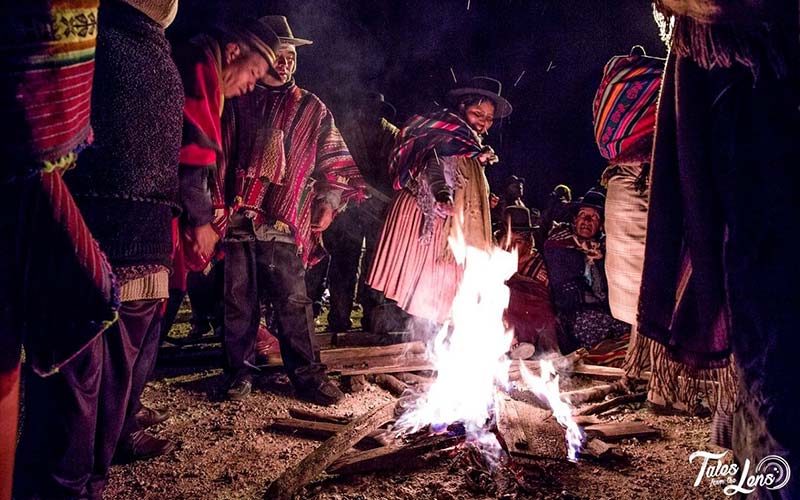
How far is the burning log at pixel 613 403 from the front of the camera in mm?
3949

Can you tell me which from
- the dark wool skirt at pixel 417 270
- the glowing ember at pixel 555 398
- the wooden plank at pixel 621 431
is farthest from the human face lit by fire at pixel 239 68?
the wooden plank at pixel 621 431

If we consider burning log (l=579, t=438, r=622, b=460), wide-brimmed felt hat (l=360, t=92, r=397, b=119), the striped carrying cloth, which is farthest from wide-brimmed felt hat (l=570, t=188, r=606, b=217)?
the striped carrying cloth

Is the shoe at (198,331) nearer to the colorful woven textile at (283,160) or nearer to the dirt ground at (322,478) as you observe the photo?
the dirt ground at (322,478)

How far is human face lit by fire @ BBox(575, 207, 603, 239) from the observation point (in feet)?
22.1

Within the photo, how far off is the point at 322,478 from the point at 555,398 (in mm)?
2119

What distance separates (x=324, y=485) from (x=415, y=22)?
12784 mm

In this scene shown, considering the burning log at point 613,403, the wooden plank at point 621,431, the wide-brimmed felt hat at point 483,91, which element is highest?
the wide-brimmed felt hat at point 483,91

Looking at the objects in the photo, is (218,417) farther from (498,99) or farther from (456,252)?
(498,99)

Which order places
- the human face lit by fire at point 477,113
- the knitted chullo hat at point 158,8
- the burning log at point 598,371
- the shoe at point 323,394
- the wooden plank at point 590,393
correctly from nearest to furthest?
the knitted chullo hat at point 158,8, the shoe at point 323,394, the wooden plank at point 590,393, the burning log at point 598,371, the human face lit by fire at point 477,113

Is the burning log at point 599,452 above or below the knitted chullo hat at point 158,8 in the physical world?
below

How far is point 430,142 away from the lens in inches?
212

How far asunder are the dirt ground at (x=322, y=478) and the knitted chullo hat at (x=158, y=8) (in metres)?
2.28

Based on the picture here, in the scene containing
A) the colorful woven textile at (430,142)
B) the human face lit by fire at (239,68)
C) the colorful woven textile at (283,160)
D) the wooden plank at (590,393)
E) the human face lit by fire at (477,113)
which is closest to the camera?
the human face lit by fire at (239,68)

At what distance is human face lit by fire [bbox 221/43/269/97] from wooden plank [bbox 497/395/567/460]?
9.22ft
